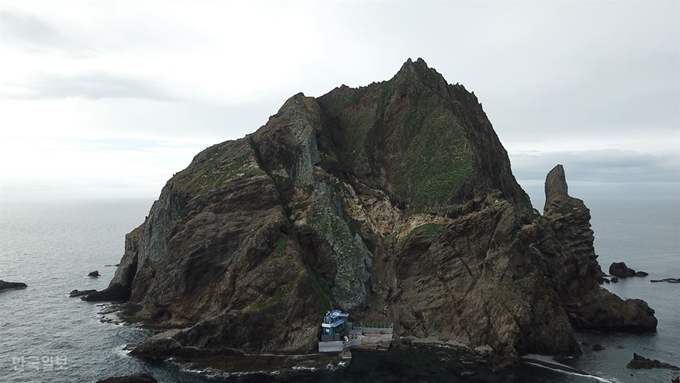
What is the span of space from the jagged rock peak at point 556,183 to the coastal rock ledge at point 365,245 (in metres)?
17.3

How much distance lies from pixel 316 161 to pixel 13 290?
82.1 metres

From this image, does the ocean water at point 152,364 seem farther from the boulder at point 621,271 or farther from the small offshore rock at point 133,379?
the boulder at point 621,271

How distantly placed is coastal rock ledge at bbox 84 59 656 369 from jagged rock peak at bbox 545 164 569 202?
17.3 meters

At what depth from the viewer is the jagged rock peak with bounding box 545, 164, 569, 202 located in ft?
476

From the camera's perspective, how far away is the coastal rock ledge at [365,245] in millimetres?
82500

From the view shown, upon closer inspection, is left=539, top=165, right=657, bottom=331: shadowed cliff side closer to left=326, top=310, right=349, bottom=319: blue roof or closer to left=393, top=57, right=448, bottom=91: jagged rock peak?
left=326, top=310, right=349, bottom=319: blue roof

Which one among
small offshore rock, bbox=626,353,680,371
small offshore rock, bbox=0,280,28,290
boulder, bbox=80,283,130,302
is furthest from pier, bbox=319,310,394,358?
small offshore rock, bbox=0,280,28,290

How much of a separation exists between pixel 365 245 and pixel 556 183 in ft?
246

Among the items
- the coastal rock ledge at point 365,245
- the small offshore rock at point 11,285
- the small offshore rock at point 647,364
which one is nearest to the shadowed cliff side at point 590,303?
the coastal rock ledge at point 365,245

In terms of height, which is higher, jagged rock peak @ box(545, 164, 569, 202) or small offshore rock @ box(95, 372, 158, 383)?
jagged rock peak @ box(545, 164, 569, 202)

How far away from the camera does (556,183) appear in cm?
14725

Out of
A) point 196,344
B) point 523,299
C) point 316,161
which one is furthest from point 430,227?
point 196,344

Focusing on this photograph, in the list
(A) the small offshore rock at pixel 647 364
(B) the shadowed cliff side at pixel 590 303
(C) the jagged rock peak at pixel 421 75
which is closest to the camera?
(A) the small offshore rock at pixel 647 364

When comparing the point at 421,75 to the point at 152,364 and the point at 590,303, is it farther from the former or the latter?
the point at 152,364
